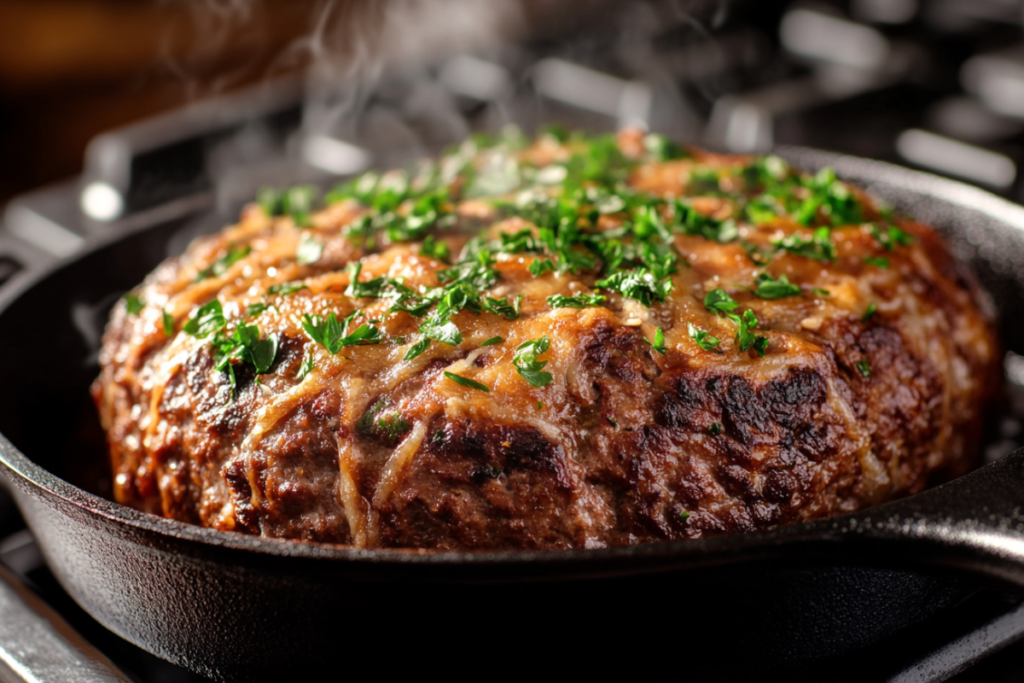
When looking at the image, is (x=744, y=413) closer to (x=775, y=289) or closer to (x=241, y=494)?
(x=775, y=289)

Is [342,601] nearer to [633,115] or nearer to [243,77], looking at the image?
[633,115]

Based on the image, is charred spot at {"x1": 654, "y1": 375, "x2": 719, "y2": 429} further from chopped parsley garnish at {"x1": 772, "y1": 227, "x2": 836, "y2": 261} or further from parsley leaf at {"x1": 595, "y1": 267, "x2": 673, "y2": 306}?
chopped parsley garnish at {"x1": 772, "y1": 227, "x2": 836, "y2": 261}

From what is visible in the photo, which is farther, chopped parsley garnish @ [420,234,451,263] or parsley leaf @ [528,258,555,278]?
chopped parsley garnish @ [420,234,451,263]

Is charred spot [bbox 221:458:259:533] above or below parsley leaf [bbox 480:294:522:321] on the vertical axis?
below

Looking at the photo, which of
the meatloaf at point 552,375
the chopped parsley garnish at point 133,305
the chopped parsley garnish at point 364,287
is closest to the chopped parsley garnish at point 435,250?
the meatloaf at point 552,375

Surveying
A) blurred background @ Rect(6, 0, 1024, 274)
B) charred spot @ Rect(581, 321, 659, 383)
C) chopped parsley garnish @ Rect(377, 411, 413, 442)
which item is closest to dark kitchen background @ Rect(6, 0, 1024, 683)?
blurred background @ Rect(6, 0, 1024, 274)

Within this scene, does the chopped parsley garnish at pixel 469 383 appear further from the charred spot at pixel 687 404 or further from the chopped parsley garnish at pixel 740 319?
the chopped parsley garnish at pixel 740 319
